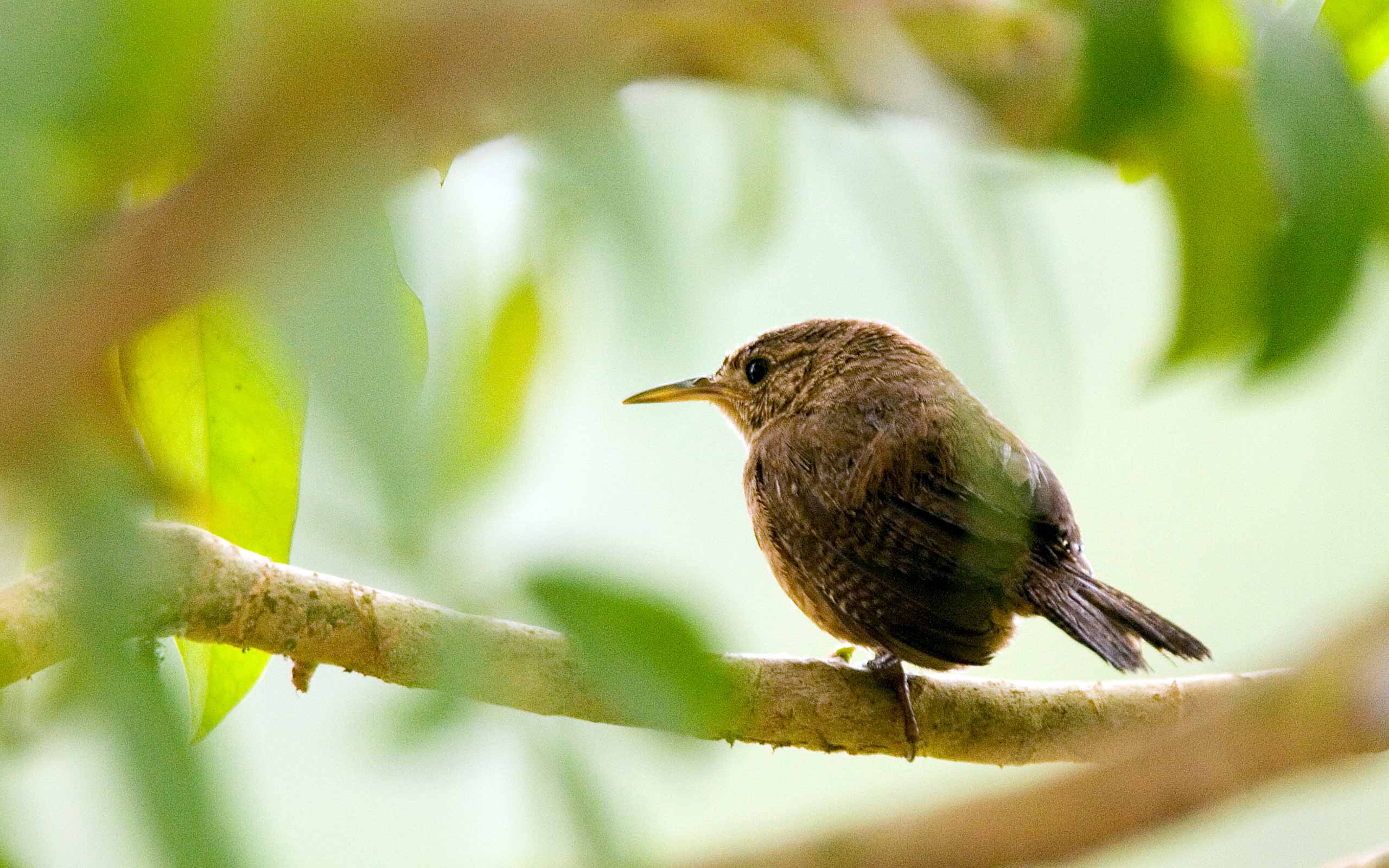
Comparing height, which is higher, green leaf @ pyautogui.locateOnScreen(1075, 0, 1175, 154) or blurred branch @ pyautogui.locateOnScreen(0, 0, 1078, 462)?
green leaf @ pyautogui.locateOnScreen(1075, 0, 1175, 154)

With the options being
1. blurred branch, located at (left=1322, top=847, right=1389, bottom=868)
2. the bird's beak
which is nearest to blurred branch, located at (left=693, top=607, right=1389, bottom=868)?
blurred branch, located at (left=1322, top=847, right=1389, bottom=868)

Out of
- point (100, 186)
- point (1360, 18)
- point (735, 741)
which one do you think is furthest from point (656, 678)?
point (735, 741)

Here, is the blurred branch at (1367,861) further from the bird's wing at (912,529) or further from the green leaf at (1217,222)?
the green leaf at (1217,222)

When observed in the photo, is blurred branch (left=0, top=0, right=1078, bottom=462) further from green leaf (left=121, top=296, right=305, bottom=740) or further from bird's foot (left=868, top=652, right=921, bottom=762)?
bird's foot (left=868, top=652, right=921, bottom=762)

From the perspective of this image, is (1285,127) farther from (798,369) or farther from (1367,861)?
(798,369)

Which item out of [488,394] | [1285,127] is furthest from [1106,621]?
[1285,127]

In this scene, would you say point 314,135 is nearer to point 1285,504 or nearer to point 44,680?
point 44,680

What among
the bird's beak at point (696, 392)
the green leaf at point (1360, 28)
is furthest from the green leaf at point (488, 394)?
the bird's beak at point (696, 392)
